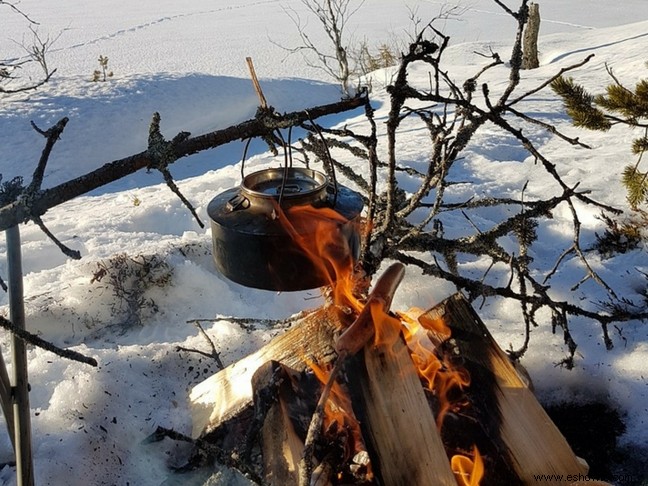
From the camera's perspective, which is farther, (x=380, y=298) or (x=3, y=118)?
(x=3, y=118)

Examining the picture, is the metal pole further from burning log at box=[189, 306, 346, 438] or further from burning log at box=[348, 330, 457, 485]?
burning log at box=[348, 330, 457, 485]

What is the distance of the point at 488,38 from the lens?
20797 millimetres

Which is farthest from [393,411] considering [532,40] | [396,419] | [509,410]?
[532,40]

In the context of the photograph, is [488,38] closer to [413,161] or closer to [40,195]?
[413,161]

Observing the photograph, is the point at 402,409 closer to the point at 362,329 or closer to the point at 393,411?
the point at 393,411

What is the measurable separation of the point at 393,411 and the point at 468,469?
362 millimetres

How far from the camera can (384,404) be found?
2016 millimetres

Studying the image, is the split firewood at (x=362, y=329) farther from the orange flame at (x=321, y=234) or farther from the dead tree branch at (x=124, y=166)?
the dead tree branch at (x=124, y=166)

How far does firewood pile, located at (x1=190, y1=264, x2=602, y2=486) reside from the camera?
1.95m

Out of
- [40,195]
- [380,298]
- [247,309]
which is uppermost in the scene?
[40,195]

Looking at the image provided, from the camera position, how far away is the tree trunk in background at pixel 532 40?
547 inches

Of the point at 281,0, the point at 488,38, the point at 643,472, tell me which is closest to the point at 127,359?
the point at 643,472

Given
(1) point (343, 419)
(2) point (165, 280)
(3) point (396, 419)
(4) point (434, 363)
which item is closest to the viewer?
(3) point (396, 419)

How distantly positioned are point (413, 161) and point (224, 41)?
1903 cm
